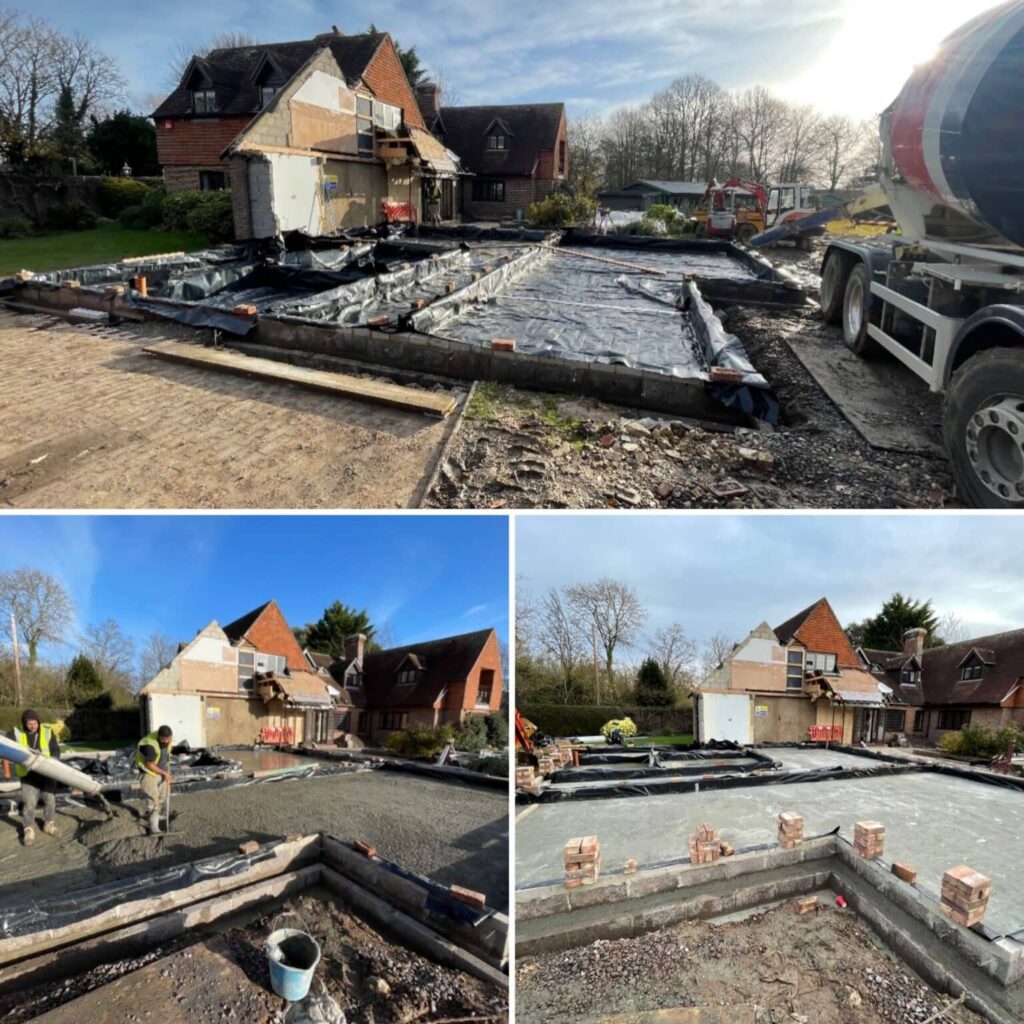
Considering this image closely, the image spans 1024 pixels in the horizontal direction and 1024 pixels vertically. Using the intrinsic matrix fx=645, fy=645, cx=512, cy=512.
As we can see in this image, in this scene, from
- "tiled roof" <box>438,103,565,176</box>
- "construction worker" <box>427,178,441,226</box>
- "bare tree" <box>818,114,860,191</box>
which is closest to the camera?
"construction worker" <box>427,178,441,226</box>

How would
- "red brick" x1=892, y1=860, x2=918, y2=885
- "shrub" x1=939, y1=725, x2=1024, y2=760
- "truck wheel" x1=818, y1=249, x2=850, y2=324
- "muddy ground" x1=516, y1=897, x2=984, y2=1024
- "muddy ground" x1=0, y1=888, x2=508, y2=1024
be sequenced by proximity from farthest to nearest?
"truck wheel" x1=818, y1=249, x2=850, y2=324 → "shrub" x1=939, y1=725, x2=1024, y2=760 → "red brick" x1=892, y1=860, x2=918, y2=885 → "muddy ground" x1=516, y1=897, x2=984, y2=1024 → "muddy ground" x1=0, y1=888, x2=508, y2=1024

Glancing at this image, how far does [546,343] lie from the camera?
1008cm

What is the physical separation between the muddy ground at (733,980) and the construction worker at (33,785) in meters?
Result: 5.03

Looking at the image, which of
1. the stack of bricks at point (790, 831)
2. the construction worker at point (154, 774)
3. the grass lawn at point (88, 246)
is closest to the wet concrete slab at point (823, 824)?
the stack of bricks at point (790, 831)

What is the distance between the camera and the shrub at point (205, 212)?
2364 cm

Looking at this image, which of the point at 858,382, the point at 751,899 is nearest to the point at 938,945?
the point at 751,899

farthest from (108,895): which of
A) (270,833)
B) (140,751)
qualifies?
(140,751)

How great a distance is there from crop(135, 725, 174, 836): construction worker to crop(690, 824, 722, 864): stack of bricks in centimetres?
489

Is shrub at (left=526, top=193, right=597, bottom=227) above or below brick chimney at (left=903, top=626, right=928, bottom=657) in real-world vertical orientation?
above

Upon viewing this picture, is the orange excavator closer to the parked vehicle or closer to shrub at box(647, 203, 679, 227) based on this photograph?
shrub at box(647, 203, 679, 227)

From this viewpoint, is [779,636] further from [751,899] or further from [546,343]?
[751,899]

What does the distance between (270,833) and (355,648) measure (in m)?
18.6

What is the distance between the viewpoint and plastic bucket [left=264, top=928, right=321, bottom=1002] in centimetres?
316

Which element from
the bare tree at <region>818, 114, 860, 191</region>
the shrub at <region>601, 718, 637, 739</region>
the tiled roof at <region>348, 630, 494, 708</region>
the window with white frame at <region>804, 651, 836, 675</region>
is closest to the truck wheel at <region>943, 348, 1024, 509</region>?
the shrub at <region>601, 718, 637, 739</region>
